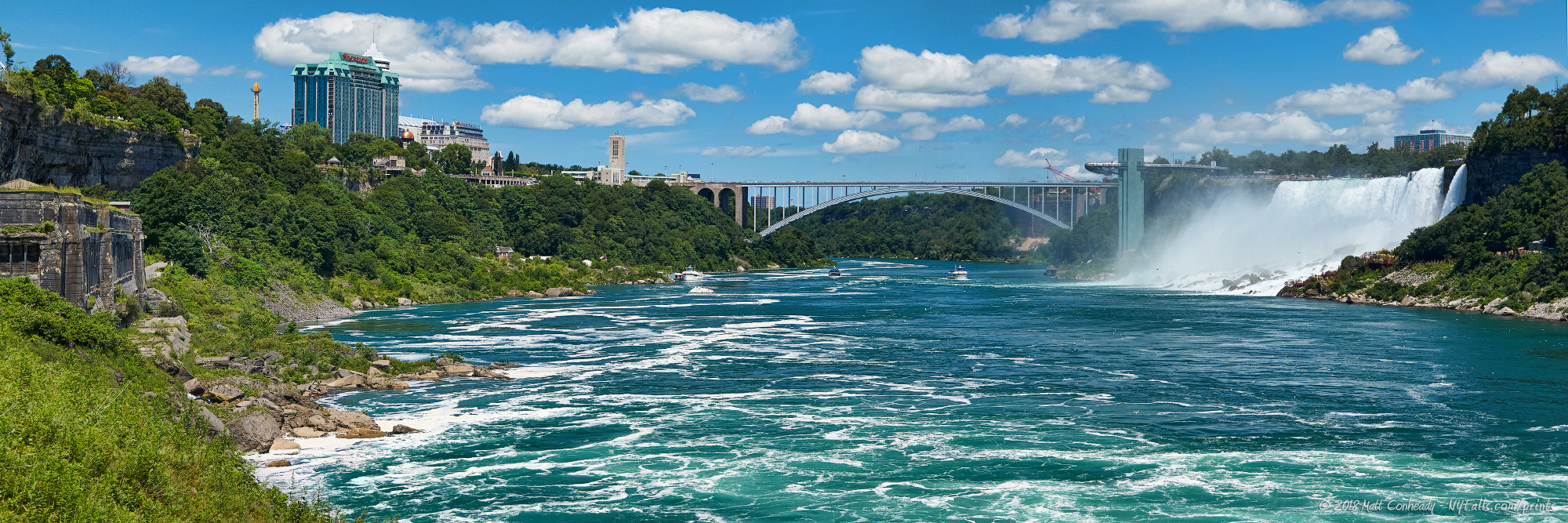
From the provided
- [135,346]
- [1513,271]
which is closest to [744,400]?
[135,346]

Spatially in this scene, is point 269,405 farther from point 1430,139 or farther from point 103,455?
point 1430,139

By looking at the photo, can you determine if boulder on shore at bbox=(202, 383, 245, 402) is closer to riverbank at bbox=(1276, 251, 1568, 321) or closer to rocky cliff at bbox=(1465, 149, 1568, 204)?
riverbank at bbox=(1276, 251, 1568, 321)

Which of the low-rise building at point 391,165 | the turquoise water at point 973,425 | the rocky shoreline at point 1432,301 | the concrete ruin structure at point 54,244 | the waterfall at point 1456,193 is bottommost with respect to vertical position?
the turquoise water at point 973,425

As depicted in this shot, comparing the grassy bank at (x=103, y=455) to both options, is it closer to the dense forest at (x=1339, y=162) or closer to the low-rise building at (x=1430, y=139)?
the dense forest at (x=1339, y=162)

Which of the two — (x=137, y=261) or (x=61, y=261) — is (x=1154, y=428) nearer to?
(x=61, y=261)

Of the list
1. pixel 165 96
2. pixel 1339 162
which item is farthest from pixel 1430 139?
pixel 165 96

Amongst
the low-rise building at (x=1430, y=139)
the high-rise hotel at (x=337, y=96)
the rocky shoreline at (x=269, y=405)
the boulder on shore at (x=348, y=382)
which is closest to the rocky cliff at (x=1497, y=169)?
the rocky shoreline at (x=269, y=405)

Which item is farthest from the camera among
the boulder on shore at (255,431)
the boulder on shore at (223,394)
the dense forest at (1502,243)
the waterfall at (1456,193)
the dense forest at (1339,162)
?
the dense forest at (1339,162)
